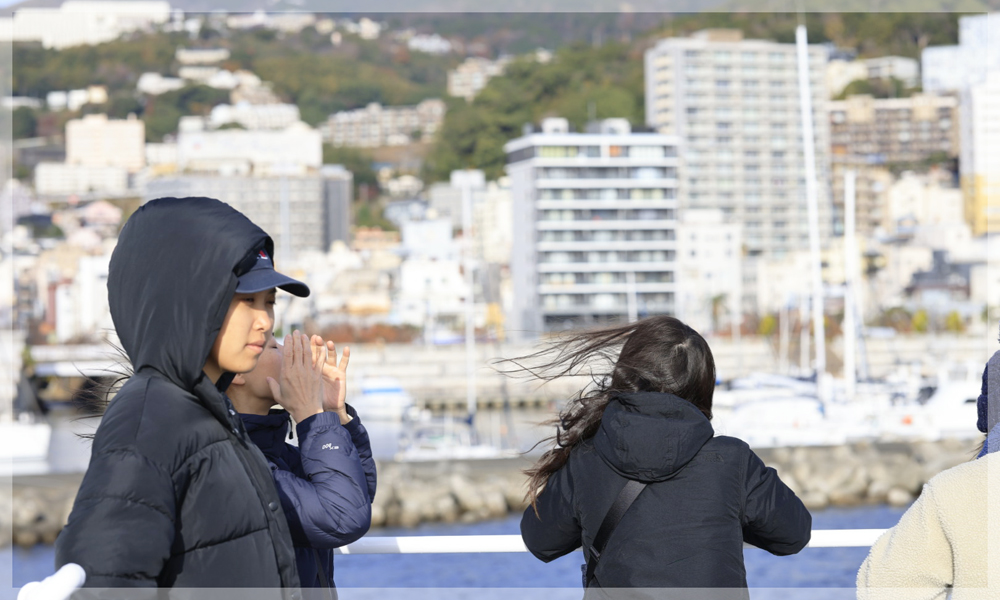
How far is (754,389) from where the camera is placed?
28703 mm

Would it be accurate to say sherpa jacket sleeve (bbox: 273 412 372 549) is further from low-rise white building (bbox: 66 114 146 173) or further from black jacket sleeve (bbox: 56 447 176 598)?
low-rise white building (bbox: 66 114 146 173)

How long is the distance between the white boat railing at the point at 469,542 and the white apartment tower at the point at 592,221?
175 feet

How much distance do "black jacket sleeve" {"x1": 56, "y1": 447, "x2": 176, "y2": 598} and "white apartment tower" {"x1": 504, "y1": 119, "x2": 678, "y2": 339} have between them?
54.1m

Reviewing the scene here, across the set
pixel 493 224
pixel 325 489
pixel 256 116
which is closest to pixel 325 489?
pixel 325 489

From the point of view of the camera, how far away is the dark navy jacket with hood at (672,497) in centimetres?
135

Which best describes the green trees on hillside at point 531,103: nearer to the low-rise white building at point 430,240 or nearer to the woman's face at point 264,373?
the low-rise white building at point 430,240

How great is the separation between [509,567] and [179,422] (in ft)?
51.4

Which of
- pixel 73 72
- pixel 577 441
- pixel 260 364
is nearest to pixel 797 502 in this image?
pixel 577 441

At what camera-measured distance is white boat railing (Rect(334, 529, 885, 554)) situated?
1653 mm

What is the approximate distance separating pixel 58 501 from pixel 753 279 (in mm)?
45223

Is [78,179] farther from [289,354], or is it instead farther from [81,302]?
[289,354]

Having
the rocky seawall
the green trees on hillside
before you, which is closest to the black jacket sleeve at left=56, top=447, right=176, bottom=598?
the rocky seawall

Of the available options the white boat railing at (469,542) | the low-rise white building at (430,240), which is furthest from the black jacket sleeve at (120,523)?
the low-rise white building at (430,240)

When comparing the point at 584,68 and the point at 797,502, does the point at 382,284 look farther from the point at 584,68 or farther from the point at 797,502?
the point at 797,502
